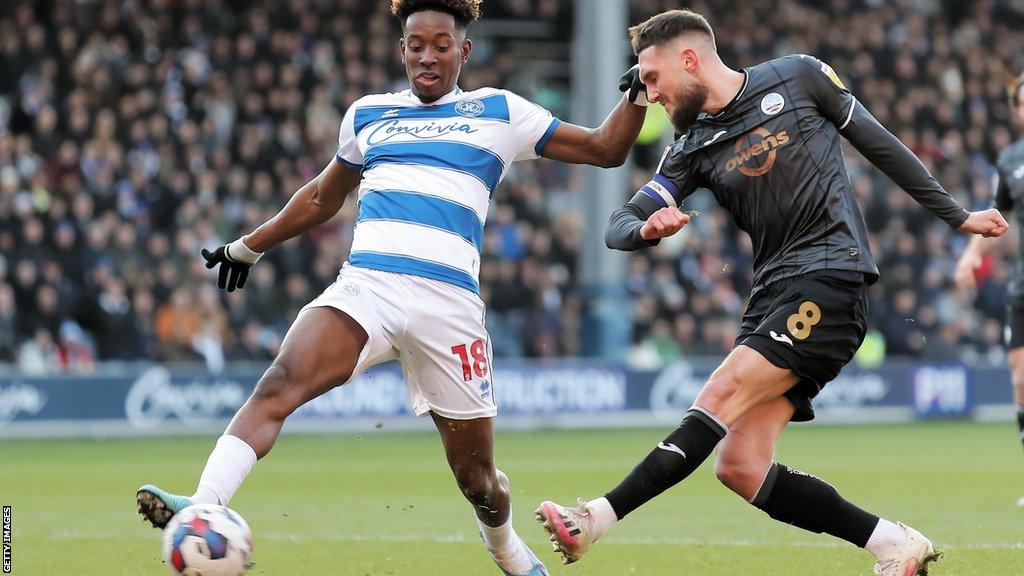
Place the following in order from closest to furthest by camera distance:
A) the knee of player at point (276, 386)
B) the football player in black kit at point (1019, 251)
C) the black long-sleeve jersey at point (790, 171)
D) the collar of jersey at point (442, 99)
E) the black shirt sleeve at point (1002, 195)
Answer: the knee of player at point (276, 386) → the black long-sleeve jersey at point (790, 171) → the collar of jersey at point (442, 99) → the football player in black kit at point (1019, 251) → the black shirt sleeve at point (1002, 195)

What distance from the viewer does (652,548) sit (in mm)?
7910

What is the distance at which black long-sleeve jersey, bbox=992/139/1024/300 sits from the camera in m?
9.59

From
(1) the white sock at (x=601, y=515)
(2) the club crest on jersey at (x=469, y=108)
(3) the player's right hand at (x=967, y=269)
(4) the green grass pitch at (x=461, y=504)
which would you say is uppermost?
(2) the club crest on jersey at (x=469, y=108)

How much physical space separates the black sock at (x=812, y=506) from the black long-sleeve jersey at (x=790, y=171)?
0.78 meters

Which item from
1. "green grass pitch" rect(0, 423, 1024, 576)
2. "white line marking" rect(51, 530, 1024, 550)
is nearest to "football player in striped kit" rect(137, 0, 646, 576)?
"green grass pitch" rect(0, 423, 1024, 576)

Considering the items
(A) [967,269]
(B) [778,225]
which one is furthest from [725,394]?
(A) [967,269]

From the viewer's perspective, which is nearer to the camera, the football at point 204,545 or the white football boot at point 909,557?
the football at point 204,545

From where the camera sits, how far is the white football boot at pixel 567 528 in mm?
5344

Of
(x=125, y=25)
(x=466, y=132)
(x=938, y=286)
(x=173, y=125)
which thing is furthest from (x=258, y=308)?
(x=466, y=132)

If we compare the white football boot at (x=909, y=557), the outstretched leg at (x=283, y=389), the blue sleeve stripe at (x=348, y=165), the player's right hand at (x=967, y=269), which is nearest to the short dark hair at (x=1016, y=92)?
the player's right hand at (x=967, y=269)

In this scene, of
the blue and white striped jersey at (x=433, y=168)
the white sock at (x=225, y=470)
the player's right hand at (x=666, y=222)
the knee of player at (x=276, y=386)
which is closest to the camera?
the player's right hand at (x=666, y=222)

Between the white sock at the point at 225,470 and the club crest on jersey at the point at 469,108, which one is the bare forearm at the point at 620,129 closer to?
the club crest on jersey at the point at 469,108

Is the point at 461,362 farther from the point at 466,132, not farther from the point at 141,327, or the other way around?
the point at 141,327

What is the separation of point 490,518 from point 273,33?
1685 centimetres
